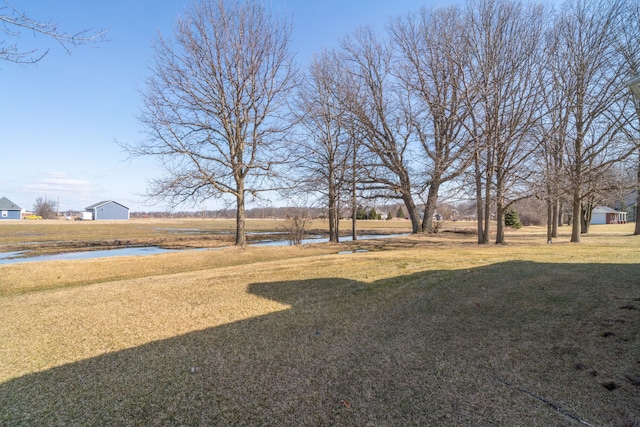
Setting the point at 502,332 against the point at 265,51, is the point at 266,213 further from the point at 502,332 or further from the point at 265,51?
the point at 502,332

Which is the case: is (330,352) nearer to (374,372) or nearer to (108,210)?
(374,372)

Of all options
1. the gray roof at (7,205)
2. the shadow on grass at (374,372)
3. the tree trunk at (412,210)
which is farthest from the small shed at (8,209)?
the shadow on grass at (374,372)

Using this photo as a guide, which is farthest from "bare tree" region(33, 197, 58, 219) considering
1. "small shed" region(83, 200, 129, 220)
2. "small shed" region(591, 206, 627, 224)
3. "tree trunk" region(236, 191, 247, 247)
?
"small shed" region(591, 206, 627, 224)

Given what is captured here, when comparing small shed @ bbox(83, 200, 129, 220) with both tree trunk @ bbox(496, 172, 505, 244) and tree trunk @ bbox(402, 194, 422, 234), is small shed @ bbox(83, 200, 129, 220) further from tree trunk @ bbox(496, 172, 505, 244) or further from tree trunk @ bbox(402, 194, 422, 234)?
tree trunk @ bbox(496, 172, 505, 244)

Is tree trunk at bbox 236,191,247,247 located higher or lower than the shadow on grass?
higher

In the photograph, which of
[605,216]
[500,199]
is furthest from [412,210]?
[605,216]

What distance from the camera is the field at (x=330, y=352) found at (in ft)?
9.39

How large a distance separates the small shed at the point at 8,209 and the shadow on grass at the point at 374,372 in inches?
3469

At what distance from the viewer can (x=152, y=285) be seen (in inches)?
301

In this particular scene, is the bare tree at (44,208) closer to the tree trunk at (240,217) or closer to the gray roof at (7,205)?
the gray roof at (7,205)

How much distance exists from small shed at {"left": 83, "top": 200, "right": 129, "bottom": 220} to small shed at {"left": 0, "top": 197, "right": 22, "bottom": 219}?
12.8 metres

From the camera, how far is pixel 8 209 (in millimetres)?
68938

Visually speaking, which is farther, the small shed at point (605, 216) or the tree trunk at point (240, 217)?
the small shed at point (605, 216)

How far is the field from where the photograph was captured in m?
2.86
